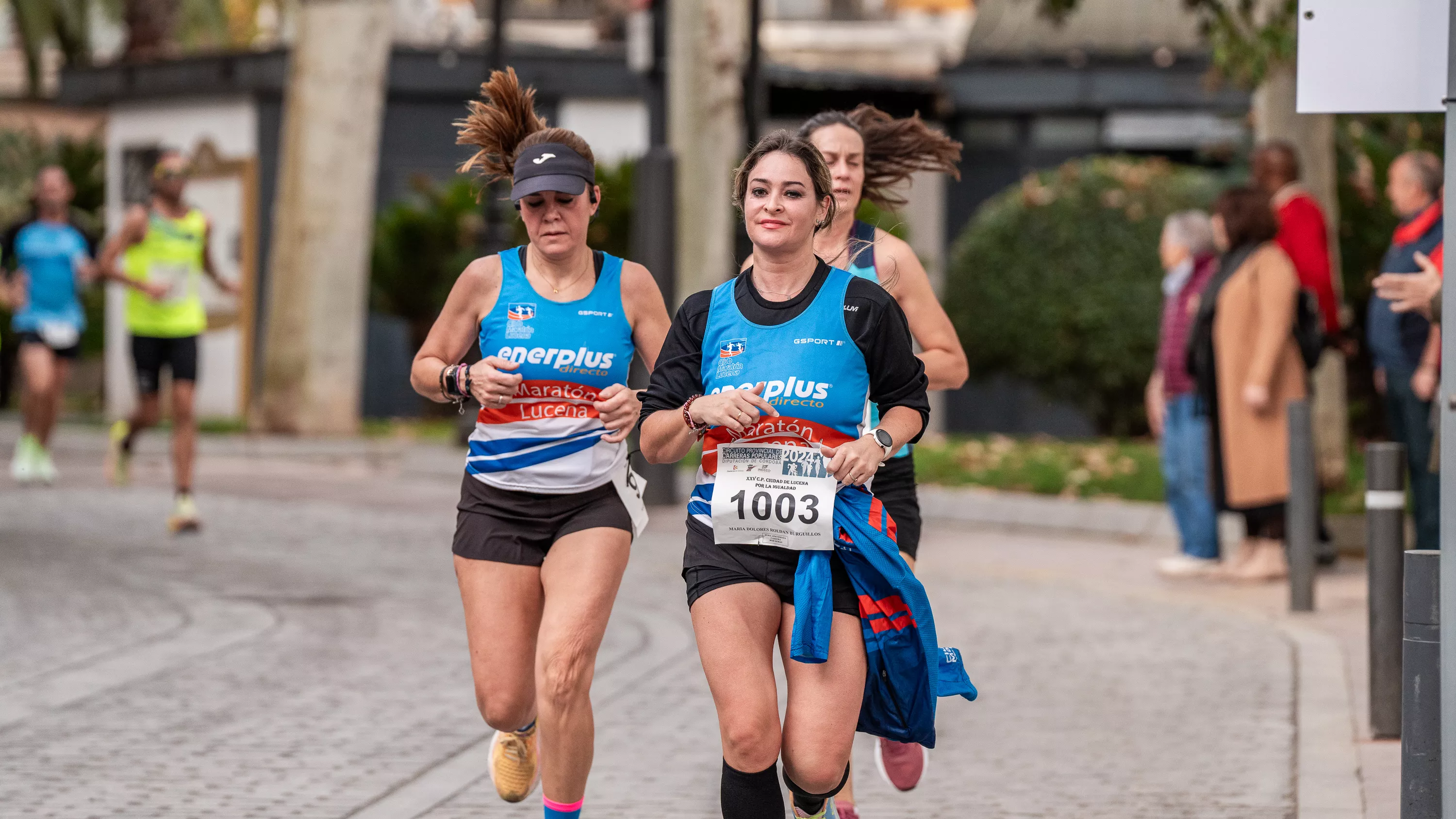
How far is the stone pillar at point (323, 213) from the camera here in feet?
63.6

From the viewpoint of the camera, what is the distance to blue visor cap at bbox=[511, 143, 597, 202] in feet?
16.9

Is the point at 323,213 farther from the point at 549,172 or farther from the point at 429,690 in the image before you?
the point at 549,172

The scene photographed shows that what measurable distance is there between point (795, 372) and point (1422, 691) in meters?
1.74

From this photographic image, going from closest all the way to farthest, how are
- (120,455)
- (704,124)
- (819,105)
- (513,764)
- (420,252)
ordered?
(513,764) → (120,455) → (704,124) → (420,252) → (819,105)

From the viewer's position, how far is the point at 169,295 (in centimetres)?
1194

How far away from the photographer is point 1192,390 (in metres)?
11.3

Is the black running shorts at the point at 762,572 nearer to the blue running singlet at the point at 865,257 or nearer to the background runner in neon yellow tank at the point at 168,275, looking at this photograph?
the blue running singlet at the point at 865,257

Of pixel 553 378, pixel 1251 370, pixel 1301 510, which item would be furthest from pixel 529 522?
pixel 1251 370

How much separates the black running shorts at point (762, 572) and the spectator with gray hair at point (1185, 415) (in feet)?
22.9

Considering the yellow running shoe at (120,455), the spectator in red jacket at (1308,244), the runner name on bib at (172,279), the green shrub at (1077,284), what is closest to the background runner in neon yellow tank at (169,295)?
the runner name on bib at (172,279)

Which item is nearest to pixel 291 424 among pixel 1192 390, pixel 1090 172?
pixel 1090 172

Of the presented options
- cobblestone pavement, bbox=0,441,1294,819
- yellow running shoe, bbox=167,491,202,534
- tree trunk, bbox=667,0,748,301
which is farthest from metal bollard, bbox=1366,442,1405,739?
tree trunk, bbox=667,0,748,301

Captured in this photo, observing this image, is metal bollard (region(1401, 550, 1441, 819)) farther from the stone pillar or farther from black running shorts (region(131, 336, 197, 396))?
the stone pillar

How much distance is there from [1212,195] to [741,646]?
1567 cm
